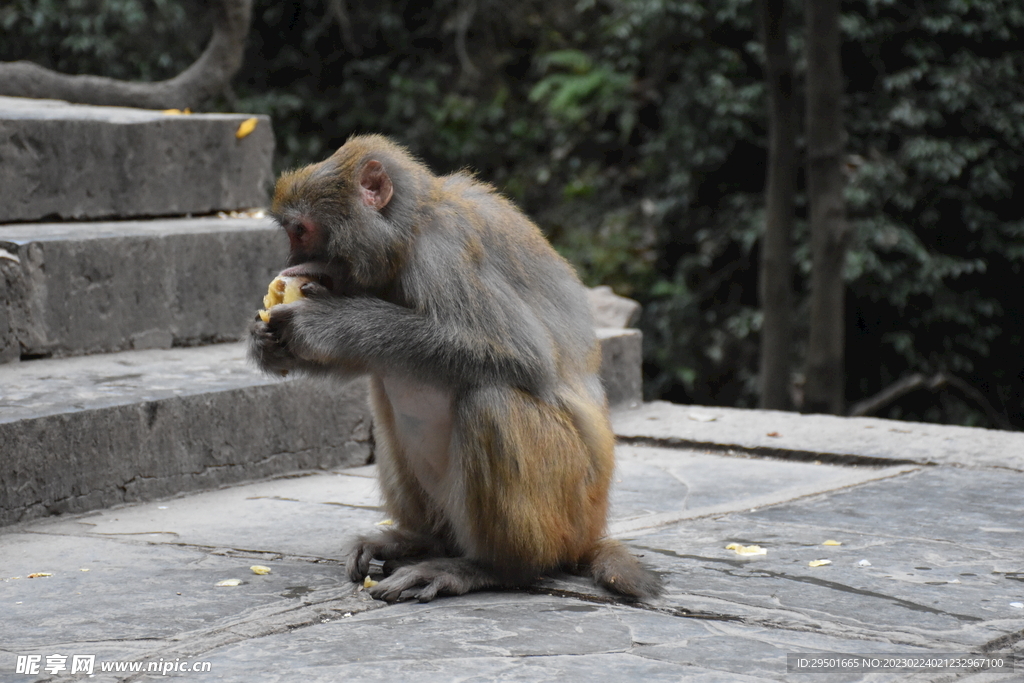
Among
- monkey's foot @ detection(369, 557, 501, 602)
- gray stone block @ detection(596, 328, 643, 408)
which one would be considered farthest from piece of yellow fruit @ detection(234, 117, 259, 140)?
monkey's foot @ detection(369, 557, 501, 602)

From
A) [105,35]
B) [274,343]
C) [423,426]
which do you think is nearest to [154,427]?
[274,343]

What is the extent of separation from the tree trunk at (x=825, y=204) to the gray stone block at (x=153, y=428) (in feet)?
14.1

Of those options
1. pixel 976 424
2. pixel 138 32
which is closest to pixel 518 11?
pixel 138 32

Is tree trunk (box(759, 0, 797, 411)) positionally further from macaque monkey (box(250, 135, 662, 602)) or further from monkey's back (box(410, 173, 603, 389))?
macaque monkey (box(250, 135, 662, 602))

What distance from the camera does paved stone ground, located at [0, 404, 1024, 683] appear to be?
2.52 meters

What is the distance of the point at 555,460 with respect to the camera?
3.03m

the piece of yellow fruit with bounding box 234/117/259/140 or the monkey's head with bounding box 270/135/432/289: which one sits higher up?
the piece of yellow fruit with bounding box 234/117/259/140

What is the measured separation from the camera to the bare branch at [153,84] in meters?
6.73

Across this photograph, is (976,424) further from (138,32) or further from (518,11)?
(138,32)

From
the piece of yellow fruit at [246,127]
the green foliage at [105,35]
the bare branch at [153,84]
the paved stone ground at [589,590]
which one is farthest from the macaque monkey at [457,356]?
the green foliage at [105,35]

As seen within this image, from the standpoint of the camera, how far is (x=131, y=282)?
5.29 m

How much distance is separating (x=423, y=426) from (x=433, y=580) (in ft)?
1.42

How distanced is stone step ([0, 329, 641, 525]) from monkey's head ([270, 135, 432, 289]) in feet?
4.30

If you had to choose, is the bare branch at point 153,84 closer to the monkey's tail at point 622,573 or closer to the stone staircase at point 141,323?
the stone staircase at point 141,323
